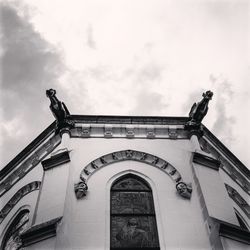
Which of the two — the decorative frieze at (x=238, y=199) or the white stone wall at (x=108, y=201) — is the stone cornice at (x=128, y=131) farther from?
the decorative frieze at (x=238, y=199)

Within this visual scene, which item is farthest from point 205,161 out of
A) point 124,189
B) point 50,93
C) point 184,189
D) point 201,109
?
point 50,93

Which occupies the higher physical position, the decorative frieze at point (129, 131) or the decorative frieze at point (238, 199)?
the decorative frieze at point (129, 131)

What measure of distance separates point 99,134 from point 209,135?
454 centimetres

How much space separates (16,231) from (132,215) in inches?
157

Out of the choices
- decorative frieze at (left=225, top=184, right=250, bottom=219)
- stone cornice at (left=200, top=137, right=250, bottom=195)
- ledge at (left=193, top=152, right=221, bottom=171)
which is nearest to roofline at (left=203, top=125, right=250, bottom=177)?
stone cornice at (left=200, top=137, right=250, bottom=195)

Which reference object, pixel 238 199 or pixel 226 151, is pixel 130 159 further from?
pixel 226 151

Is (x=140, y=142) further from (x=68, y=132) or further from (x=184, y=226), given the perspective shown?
(x=184, y=226)

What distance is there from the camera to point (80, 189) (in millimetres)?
9664

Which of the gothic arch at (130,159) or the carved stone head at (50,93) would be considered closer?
the gothic arch at (130,159)

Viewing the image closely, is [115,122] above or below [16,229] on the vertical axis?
above

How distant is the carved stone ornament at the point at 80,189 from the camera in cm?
960

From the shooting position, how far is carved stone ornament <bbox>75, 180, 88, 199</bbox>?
9602 mm

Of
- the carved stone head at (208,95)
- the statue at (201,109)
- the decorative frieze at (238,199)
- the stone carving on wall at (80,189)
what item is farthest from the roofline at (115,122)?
the stone carving on wall at (80,189)

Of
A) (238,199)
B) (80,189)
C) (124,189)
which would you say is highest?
(238,199)
